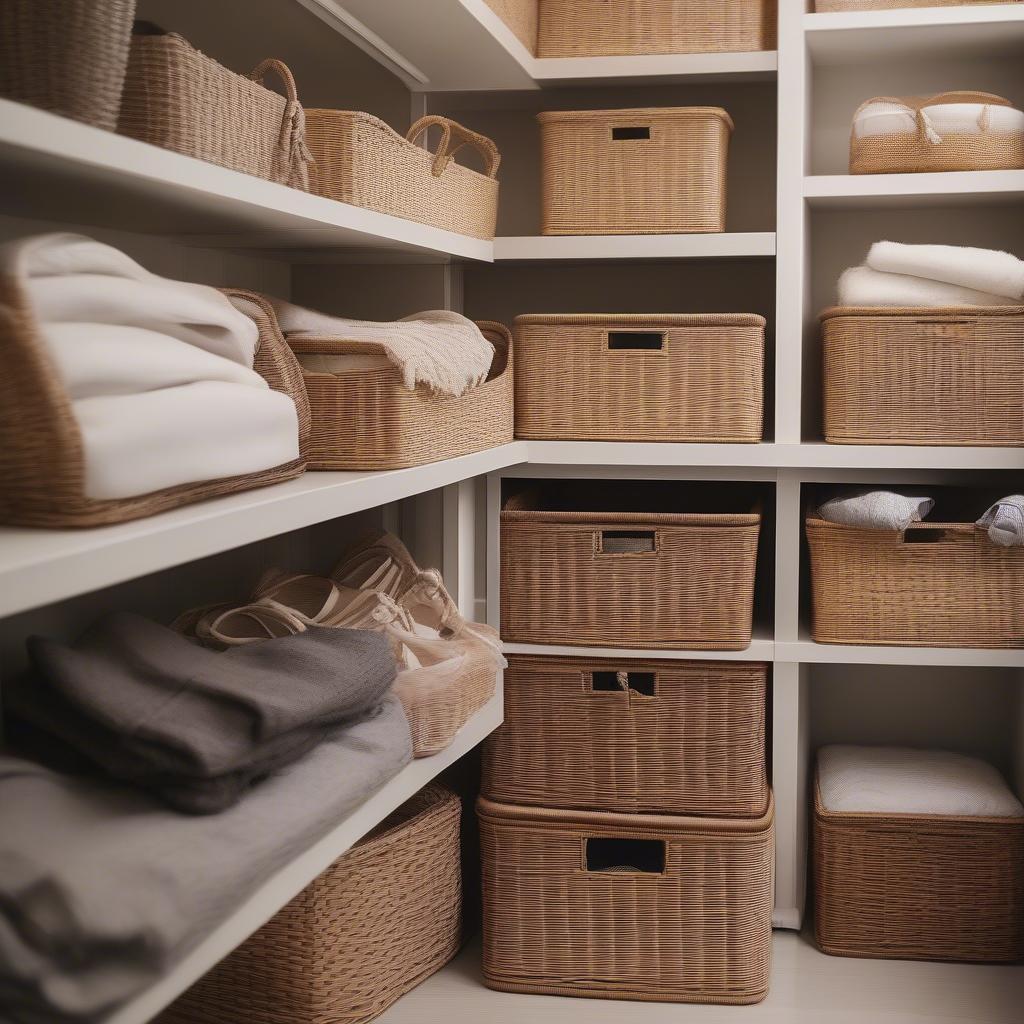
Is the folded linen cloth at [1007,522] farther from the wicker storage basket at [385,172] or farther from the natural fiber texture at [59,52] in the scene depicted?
the natural fiber texture at [59,52]

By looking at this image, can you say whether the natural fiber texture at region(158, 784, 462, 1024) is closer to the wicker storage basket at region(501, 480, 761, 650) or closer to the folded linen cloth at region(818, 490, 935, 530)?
the wicker storage basket at region(501, 480, 761, 650)

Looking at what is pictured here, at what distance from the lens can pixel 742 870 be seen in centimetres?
212

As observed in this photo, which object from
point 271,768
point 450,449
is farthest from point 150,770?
point 450,449

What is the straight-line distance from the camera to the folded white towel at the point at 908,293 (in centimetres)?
214

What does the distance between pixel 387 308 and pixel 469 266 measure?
254mm

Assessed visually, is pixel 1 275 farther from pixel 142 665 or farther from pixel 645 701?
pixel 645 701

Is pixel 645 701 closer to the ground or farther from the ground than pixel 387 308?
A: closer to the ground

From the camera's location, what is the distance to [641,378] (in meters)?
2.18

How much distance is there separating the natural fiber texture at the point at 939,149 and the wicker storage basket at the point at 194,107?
3.82 ft

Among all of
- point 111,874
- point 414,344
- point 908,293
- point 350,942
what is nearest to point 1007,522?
point 908,293

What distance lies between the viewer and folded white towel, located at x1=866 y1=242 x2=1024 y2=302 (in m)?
2.09

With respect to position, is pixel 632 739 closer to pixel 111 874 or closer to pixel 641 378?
pixel 641 378

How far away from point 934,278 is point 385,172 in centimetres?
97

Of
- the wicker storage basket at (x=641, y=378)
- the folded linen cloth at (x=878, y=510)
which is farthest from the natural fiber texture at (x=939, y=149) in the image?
the folded linen cloth at (x=878, y=510)
